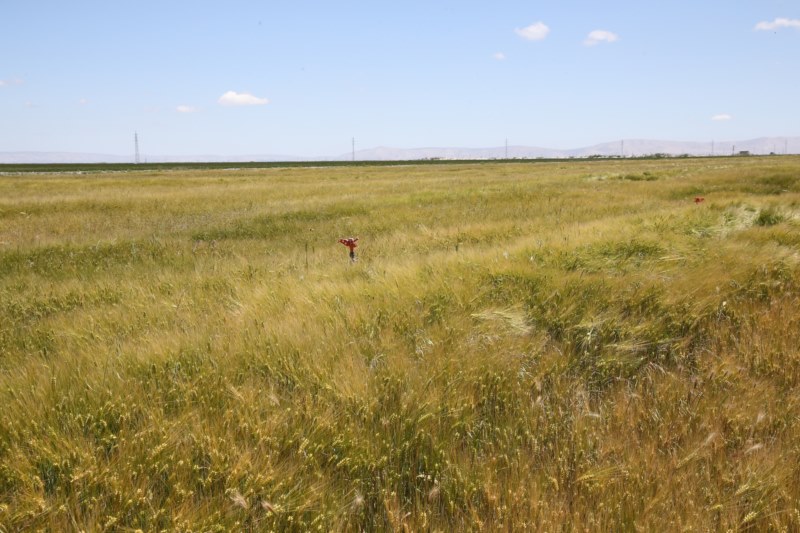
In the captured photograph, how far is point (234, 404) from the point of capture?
8.94 ft

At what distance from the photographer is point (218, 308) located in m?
4.91

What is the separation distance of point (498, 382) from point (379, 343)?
99 cm

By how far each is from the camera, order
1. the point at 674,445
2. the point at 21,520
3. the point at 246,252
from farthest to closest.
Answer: the point at 246,252 → the point at 674,445 → the point at 21,520

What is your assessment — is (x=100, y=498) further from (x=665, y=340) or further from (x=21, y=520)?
(x=665, y=340)

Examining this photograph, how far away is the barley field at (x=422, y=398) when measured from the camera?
2.09m

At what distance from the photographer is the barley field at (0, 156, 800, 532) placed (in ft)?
6.87

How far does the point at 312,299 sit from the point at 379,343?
55.7 inches

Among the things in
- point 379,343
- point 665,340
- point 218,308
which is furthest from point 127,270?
point 665,340

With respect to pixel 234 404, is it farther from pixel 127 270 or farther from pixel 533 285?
pixel 127 270

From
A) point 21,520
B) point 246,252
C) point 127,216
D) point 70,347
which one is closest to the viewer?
point 21,520

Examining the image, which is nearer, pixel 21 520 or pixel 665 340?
pixel 21 520

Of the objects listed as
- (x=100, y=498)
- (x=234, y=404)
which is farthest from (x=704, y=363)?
(x=100, y=498)

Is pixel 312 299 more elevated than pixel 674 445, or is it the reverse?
pixel 312 299

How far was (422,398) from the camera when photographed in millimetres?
2855
